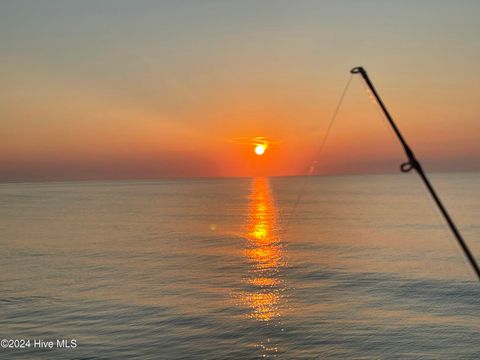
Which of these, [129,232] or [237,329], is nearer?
[237,329]

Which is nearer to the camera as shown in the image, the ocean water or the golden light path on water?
the ocean water

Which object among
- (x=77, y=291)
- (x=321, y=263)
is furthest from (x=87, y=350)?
(x=321, y=263)

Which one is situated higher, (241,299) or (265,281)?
(265,281)

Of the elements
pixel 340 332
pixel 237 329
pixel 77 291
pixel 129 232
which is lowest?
pixel 340 332

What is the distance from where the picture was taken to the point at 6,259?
2124 inches

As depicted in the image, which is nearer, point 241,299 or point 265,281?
point 241,299

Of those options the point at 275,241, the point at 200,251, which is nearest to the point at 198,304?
the point at 200,251

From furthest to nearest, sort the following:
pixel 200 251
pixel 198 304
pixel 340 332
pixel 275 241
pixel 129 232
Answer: pixel 129 232
pixel 275 241
pixel 200 251
pixel 198 304
pixel 340 332

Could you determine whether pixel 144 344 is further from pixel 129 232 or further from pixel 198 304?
pixel 129 232

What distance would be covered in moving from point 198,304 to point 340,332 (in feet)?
35.0

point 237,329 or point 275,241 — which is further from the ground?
point 275,241

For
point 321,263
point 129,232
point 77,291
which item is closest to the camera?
point 77,291

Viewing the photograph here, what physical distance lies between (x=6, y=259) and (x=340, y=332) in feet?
134

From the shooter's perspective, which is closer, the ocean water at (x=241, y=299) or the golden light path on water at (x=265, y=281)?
the ocean water at (x=241, y=299)
